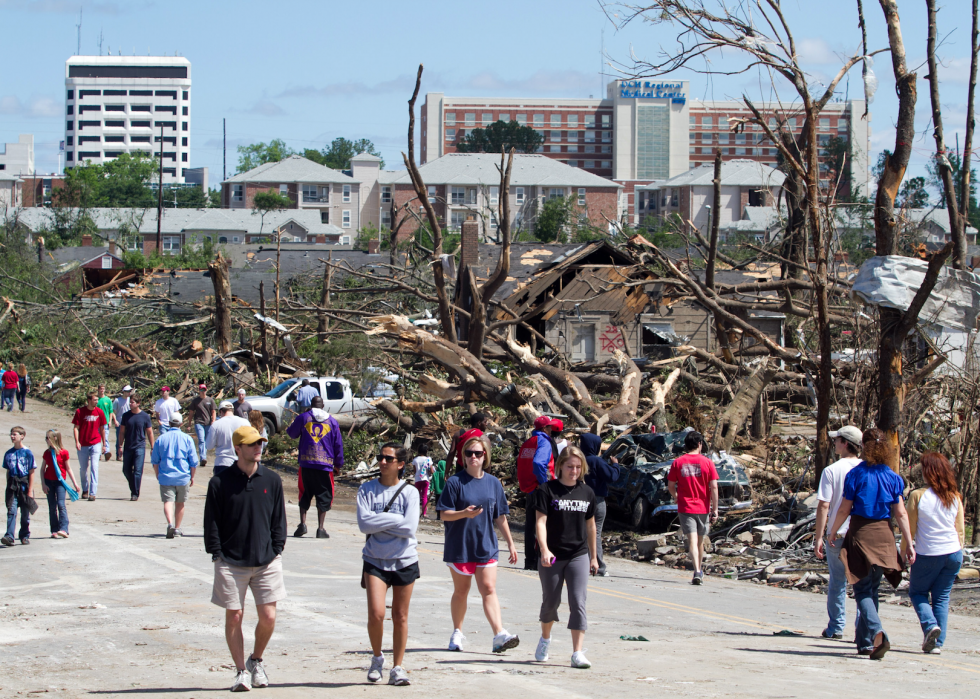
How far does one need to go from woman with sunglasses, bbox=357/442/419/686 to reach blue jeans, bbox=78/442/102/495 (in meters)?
9.56

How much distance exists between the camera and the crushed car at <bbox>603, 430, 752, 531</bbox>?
13375mm

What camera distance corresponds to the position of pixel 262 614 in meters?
5.76

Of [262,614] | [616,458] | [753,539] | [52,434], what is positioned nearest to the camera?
[262,614]

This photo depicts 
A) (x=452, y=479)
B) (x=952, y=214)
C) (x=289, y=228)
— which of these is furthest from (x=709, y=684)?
(x=289, y=228)

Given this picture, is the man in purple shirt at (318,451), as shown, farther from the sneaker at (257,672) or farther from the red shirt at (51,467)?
the sneaker at (257,672)

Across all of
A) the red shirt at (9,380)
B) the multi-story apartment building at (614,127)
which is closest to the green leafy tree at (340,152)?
the multi-story apartment building at (614,127)

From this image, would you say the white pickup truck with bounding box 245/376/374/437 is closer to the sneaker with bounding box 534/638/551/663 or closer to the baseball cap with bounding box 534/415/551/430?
the baseball cap with bounding box 534/415/551/430

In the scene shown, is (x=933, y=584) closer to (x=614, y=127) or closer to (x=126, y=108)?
(x=614, y=127)

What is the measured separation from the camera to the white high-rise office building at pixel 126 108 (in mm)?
187375

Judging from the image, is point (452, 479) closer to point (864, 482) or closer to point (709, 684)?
point (709, 684)

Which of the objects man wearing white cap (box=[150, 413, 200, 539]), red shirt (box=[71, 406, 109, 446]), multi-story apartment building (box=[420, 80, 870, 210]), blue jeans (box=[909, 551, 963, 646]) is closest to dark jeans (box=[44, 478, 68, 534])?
man wearing white cap (box=[150, 413, 200, 539])

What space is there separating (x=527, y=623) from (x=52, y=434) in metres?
Answer: 6.18

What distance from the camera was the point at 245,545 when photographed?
571 centimetres

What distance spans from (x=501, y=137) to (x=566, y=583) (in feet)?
442
